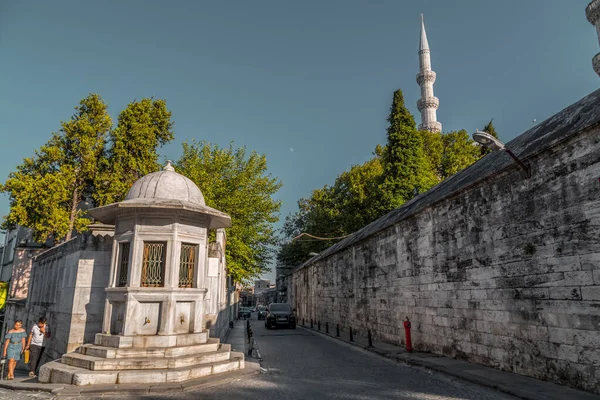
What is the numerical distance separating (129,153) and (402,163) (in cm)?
2205

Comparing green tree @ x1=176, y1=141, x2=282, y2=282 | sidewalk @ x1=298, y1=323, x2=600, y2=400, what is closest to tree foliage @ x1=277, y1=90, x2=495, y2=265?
green tree @ x1=176, y1=141, x2=282, y2=282

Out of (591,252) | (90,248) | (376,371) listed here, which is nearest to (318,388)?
(376,371)

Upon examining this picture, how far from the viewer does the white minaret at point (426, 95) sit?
180 ft

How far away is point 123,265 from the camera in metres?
9.41

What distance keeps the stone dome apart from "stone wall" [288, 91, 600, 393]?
7446 millimetres

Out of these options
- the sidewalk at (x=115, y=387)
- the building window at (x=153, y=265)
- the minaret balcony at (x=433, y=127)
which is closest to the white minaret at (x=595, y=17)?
the minaret balcony at (x=433, y=127)

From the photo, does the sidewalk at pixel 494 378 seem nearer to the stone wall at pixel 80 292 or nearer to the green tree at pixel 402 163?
the stone wall at pixel 80 292

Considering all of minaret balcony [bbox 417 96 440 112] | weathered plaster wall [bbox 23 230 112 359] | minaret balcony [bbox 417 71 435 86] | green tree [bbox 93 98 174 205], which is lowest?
weathered plaster wall [bbox 23 230 112 359]

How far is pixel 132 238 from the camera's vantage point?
916 cm

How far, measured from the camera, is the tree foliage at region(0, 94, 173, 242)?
65.6 feet

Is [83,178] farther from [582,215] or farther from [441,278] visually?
[582,215]

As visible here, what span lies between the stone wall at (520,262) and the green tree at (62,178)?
→ 61.6 feet

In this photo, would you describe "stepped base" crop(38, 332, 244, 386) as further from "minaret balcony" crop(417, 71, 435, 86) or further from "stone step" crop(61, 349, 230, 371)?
"minaret balcony" crop(417, 71, 435, 86)

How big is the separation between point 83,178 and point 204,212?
689 inches
